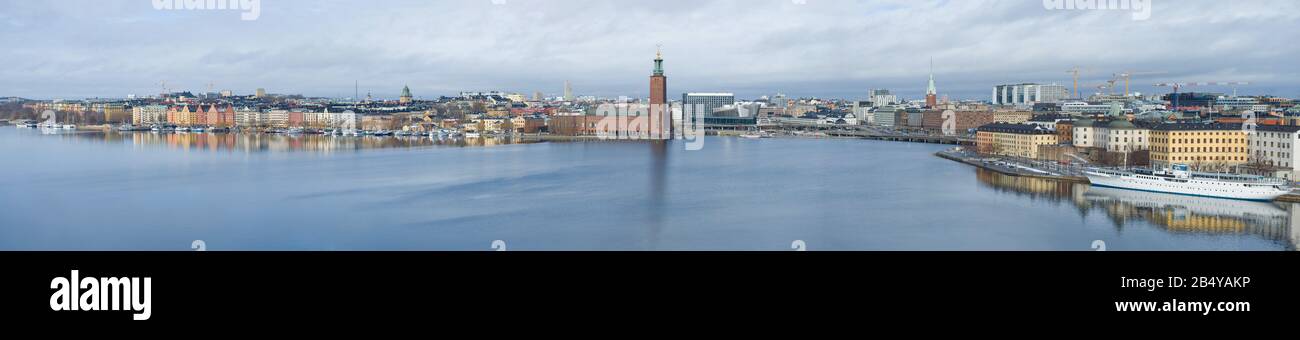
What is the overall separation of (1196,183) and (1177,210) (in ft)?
3.12

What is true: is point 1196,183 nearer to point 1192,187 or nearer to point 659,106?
point 1192,187

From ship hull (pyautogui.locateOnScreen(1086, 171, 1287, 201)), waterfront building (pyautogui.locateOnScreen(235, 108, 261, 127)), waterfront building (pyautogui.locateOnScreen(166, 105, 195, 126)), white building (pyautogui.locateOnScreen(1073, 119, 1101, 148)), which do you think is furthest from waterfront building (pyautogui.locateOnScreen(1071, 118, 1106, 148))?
waterfront building (pyautogui.locateOnScreen(166, 105, 195, 126))

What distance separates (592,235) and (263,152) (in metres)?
9.80

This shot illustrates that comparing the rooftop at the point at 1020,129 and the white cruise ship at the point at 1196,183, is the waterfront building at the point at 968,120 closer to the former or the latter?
the rooftop at the point at 1020,129

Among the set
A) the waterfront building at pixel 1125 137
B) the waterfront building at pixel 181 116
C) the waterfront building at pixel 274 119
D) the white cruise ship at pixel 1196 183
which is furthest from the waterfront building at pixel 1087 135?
the waterfront building at pixel 181 116

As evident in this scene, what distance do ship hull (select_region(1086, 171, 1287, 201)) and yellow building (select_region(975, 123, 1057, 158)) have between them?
321cm

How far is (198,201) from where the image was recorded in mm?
6984

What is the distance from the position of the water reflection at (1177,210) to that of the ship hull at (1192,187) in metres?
0.08

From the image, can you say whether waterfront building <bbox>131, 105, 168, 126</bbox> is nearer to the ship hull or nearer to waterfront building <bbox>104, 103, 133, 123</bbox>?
waterfront building <bbox>104, 103, 133, 123</bbox>

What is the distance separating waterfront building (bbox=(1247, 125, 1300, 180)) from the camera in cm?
797

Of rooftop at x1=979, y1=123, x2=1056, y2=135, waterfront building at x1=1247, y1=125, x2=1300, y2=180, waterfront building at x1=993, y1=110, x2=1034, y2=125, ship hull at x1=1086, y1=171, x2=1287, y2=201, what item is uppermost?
waterfront building at x1=993, y1=110, x2=1034, y2=125

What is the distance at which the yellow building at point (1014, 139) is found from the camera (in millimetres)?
11234

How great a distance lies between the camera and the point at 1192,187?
7098 millimetres
